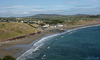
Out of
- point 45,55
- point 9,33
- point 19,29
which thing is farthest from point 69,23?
point 45,55

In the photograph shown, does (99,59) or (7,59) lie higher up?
(7,59)

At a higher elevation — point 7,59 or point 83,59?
point 7,59

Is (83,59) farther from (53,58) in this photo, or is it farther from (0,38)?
(0,38)

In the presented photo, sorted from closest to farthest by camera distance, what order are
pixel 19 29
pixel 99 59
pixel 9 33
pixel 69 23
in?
pixel 99 59, pixel 9 33, pixel 19 29, pixel 69 23

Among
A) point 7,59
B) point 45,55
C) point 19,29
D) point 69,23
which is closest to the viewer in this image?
point 7,59

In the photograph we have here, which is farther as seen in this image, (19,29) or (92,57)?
(19,29)

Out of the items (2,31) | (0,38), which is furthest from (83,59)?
(2,31)

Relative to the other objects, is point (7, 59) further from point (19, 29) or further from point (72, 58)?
point (19, 29)

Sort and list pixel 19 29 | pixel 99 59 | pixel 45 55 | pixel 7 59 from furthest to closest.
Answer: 1. pixel 19 29
2. pixel 45 55
3. pixel 99 59
4. pixel 7 59

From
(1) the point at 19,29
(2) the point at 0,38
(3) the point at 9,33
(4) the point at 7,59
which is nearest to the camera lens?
(4) the point at 7,59
